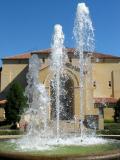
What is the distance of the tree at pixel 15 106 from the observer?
38.2m

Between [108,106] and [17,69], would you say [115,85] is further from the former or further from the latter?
[17,69]

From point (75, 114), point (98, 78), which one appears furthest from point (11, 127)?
point (98, 78)

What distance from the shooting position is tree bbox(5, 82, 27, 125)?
125 ft

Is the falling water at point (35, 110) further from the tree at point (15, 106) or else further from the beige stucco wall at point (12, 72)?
the beige stucco wall at point (12, 72)

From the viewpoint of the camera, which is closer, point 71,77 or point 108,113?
point 71,77

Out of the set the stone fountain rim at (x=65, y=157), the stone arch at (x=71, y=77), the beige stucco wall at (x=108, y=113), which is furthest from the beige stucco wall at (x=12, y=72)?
the stone fountain rim at (x=65, y=157)

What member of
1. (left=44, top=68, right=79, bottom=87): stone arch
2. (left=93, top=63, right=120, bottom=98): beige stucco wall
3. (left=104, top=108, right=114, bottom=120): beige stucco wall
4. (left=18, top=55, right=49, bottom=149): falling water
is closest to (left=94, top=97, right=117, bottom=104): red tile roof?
(left=104, top=108, right=114, bottom=120): beige stucco wall

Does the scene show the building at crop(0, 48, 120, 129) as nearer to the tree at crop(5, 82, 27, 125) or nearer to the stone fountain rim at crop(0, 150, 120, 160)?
the tree at crop(5, 82, 27, 125)

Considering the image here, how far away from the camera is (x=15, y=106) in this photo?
3941 centimetres

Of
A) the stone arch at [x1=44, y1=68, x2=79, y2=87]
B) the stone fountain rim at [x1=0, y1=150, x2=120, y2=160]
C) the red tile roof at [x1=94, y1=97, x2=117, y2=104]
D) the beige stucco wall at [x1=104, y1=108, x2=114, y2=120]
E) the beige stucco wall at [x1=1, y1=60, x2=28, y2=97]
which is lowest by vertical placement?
the stone fountain rim at [x1=0, y1=150, x2=120, y2=160]

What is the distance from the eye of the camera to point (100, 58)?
55.1 metres

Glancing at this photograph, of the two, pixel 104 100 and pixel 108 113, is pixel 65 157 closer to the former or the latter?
pixel 108 113

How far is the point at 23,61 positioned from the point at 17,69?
4.71 ft

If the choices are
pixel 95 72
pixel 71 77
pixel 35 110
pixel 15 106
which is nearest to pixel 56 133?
pixel 35 110
